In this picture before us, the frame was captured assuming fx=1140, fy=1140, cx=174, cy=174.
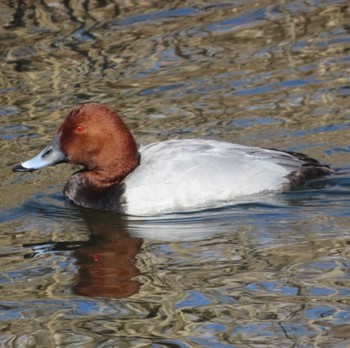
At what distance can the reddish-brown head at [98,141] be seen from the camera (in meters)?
7.59

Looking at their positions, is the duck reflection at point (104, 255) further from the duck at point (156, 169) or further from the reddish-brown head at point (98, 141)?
the reddish-brown head at point (98, 141)

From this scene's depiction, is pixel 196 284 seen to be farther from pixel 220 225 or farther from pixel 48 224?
pixel 48 224

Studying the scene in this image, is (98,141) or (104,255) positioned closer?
(104,255)

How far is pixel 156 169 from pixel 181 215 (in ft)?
1.16

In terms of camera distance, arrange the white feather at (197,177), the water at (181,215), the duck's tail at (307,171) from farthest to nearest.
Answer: the duck's tail at (307,171) < the white feather at (197,177) < the water at (181,215)

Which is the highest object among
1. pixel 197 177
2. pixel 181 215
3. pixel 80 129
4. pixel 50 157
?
pixel 80 129

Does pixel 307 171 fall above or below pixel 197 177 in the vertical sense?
below

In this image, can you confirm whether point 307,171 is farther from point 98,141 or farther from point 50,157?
point 50,157

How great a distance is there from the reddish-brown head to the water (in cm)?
35

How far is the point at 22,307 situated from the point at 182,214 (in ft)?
5.97

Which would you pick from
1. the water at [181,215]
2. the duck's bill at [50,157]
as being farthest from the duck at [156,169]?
the water at [181,215]

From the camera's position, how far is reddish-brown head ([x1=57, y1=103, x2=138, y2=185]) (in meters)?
7.59

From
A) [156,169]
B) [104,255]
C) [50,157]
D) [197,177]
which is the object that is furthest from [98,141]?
[104,255]

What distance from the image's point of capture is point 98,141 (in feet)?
25.1
